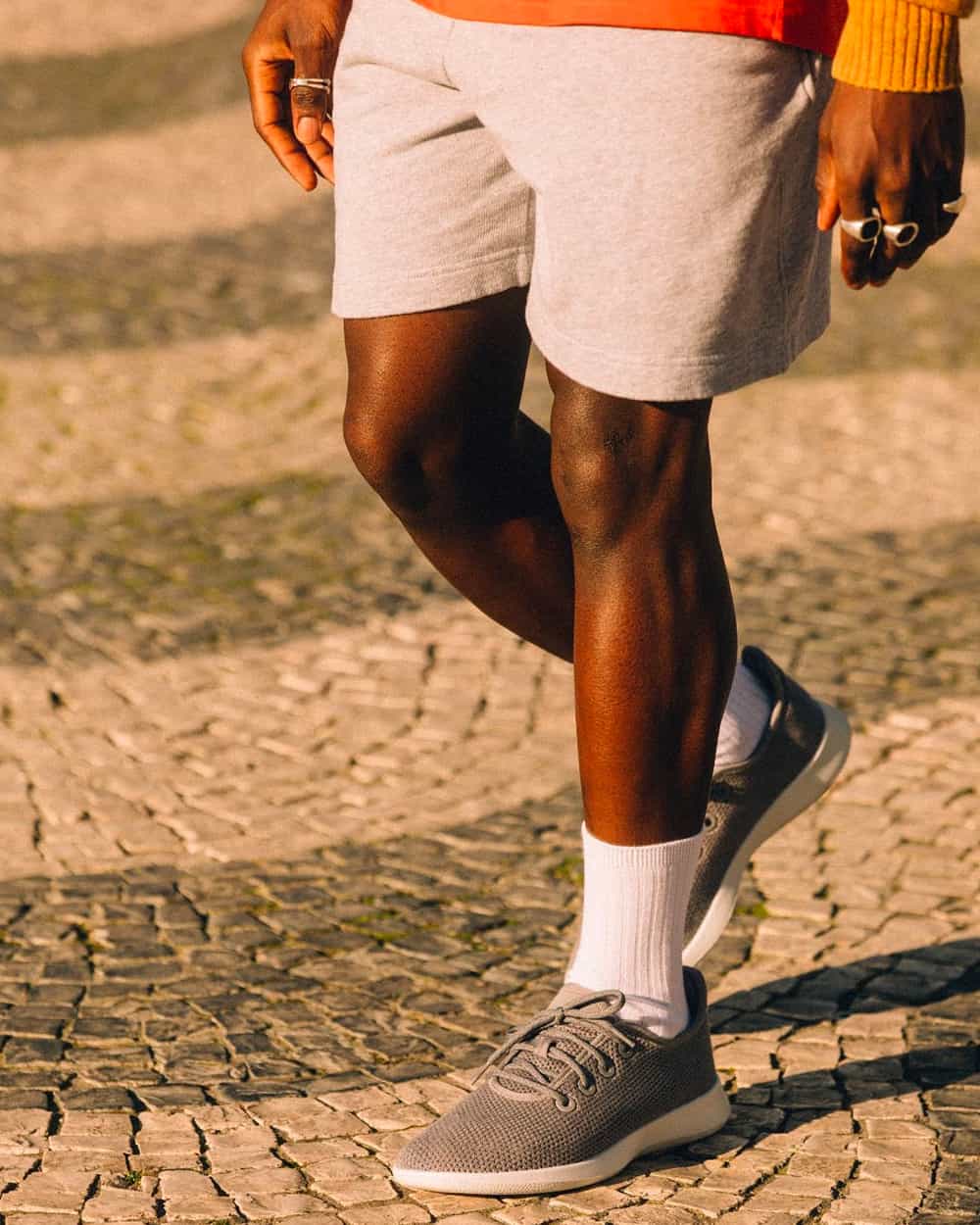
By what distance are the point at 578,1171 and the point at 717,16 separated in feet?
4.41

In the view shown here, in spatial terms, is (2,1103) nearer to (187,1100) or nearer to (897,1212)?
(187,1100)

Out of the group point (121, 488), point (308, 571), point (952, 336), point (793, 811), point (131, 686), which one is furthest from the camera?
point (952, 336)

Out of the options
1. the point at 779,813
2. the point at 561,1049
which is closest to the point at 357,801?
the point at 779,813

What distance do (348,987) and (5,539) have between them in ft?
8.18

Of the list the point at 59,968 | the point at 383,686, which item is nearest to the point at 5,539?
the point at 383,686

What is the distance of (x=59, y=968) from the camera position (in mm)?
3158

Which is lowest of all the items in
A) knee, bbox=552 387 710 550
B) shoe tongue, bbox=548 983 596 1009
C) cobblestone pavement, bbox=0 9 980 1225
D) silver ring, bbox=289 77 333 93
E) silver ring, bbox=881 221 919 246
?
cobblestone pavement, bbox=0 9 980 1225

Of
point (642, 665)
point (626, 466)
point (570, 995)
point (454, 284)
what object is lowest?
point (570, 995)

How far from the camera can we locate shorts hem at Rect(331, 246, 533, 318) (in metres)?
2.53

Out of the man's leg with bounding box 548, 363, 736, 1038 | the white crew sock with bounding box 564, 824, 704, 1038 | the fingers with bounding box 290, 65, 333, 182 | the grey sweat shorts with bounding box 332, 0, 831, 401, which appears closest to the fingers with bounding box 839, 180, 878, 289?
the grey sweat shorts with bounding box 332, 0, 831, 401

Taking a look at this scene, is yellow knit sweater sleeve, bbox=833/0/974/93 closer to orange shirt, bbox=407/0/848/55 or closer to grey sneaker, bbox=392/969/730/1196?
orange shirt, bbox=407/0/848/55

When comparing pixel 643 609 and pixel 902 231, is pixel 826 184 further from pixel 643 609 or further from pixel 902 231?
pixel 643 609

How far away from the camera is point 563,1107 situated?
243 cm

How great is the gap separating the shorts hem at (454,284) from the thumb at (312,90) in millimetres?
382
